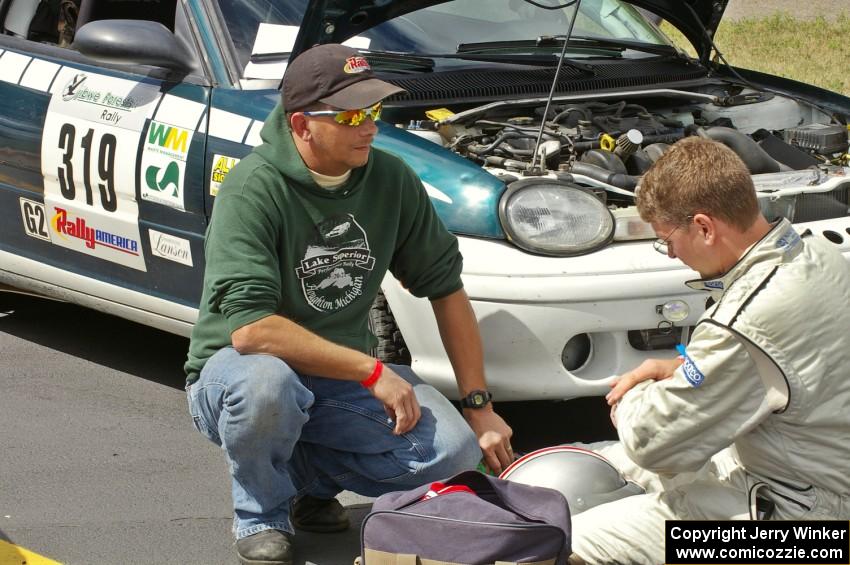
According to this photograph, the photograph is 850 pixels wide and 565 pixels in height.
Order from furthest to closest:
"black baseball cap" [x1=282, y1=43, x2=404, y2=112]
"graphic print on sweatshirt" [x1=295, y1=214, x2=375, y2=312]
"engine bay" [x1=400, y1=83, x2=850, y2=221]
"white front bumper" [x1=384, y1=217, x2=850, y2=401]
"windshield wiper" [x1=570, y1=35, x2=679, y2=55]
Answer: "windshield wiper" [x1=570, y1=35, x2=679, y2=55]
"engine bay" [x1=400, y1=83, x2=850, y2=221]
"white front bumper" [x1=384, y1=217, x2=850, y2=401]
"graphic print on sweatshirt" [x1=295, y1=214, x2=375, y2=312]
"black baseball cap" [x1=282, y1=43, x2=404, y2=112]

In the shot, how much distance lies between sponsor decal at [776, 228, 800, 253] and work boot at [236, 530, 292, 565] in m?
1.45

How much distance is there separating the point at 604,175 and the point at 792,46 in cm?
1257

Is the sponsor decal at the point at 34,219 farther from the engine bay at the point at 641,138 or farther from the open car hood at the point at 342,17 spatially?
the engine bay at the point at 641,138

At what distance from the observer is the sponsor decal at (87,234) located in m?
4.52

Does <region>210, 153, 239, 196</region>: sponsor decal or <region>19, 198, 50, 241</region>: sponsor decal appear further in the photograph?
<region>19, 198, 50, 241</region>: sponsor decal

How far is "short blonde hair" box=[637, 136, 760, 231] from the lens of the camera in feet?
8.92

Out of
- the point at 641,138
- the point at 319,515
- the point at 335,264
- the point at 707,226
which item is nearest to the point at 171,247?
the point at 335,264

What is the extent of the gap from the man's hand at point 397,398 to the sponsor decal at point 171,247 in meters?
1.25

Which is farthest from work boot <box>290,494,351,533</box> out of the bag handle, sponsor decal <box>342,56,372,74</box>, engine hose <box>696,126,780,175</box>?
engine hose <box>696,126,780,175</box>

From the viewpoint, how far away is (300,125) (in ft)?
11.3

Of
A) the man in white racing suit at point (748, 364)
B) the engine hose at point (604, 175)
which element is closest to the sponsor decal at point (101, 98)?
the engine hose at point (604, 175)

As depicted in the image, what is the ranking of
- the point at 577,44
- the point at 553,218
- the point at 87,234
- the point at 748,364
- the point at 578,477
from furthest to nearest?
the point at 577,44 < the point at 87,234 < the point at 553,218 < the point at 578,477 < the point at 748,364

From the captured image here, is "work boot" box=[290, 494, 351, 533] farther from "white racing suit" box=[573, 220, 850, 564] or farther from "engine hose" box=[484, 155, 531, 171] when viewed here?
"engine hose" box=[484, 155, 531, 171]

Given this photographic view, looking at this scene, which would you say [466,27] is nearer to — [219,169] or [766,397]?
[219,169]
